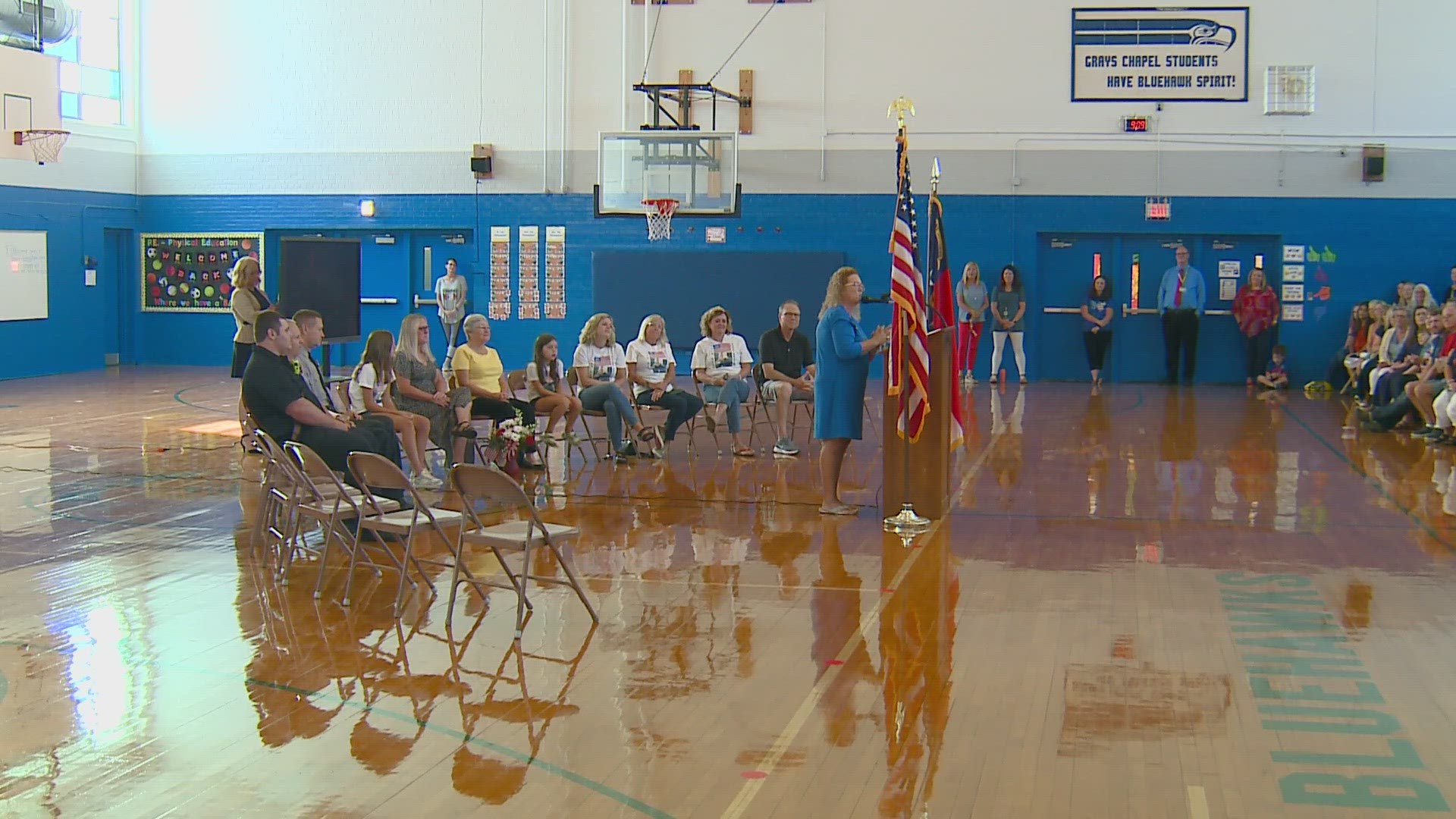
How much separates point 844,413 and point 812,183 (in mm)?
11005

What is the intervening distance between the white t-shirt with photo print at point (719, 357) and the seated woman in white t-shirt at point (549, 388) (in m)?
1.18

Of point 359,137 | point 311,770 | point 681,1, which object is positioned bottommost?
point 311,770

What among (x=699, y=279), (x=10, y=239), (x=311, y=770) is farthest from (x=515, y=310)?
(x=311, y=770)

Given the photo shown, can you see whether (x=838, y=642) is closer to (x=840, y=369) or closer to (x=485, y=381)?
(x=840, y=369)

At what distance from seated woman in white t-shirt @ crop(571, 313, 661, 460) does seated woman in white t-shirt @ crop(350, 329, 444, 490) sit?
174cm

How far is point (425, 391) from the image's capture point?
983 cm

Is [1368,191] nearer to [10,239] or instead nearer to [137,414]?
[137,414]

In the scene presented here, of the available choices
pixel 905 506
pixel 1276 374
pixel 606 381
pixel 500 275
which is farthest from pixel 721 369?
pixel 1276 374

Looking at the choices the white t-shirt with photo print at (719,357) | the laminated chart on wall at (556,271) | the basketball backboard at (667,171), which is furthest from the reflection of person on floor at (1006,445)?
the laminated chart on wall at (556,271)

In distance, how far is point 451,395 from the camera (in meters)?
10.2

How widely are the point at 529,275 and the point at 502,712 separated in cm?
1537

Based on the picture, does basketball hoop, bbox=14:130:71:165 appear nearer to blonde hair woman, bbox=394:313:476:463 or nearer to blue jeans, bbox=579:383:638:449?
blonde hair woman, bbox=394:313:476:463

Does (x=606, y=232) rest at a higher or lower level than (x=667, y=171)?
lower

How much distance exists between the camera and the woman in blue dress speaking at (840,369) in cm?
850
